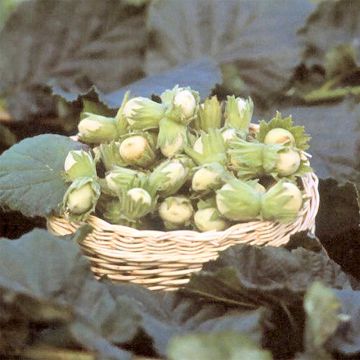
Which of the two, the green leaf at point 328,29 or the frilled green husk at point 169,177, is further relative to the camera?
the green leaf at point 328,29

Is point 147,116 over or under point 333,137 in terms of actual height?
over

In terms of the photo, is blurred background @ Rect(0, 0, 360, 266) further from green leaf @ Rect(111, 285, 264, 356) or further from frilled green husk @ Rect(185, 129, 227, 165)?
green leaf @ Rect(111, 285, 264, 356)

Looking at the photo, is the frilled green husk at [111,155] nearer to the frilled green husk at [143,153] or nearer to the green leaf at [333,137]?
the frilled green husk at [143,153]

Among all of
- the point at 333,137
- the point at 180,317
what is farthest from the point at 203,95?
the point at 180,317

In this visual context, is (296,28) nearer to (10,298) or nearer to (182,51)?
(182,51)

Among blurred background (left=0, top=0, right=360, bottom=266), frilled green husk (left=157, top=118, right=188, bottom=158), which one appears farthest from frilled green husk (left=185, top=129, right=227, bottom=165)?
blurred background (left=0, top=0, right=360, bottom=266)

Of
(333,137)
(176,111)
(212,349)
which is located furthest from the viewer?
(333,137)

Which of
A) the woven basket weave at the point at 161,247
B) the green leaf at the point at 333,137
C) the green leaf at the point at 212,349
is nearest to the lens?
the green leaf at the point at 212,349

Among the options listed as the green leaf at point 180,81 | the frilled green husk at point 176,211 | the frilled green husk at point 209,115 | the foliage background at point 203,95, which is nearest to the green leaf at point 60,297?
the foliage background at point 203,95

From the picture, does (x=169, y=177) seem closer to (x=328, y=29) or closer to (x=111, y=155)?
(x=111, y=155)
